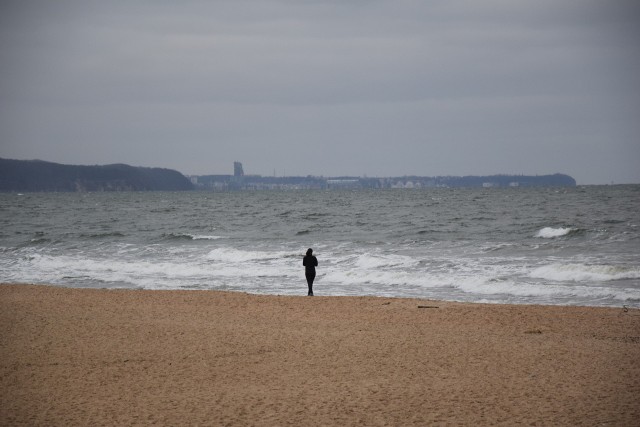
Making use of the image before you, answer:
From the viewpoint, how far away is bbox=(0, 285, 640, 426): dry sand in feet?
22.3

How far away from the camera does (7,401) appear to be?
7.24 meters

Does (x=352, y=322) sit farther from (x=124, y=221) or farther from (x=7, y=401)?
(x=124, y=221)

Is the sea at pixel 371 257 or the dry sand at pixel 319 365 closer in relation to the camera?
the dry sand at pixel 319 365

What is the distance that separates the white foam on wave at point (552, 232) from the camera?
28609 mm

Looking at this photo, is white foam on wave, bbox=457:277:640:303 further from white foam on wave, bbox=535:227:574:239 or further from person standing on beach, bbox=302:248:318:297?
white foam on wave, bbox=535:227:574:239

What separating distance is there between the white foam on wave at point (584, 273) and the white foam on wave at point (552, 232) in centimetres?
956

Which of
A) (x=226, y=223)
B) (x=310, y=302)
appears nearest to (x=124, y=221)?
(x=226, y=223)

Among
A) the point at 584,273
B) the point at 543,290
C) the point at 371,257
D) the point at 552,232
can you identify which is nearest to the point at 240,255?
the point at 371,257

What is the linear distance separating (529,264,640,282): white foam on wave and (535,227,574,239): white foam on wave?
31.4 ft

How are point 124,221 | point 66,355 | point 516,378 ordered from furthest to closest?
1. point 124,221
2. point 66,355
3. point 516,378

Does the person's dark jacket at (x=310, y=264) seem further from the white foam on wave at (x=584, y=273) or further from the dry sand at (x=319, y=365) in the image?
the white foam on wave at (x=584, y=273)

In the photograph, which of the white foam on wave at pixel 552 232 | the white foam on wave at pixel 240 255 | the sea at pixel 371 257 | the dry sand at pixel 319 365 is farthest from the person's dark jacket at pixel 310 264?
the white foam on wave at pixel 552 232

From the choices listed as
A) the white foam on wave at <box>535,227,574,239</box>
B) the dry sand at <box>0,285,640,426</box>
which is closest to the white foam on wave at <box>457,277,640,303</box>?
the dry sand at <box>0,285,640,426</box>

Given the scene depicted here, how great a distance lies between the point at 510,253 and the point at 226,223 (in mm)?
24610
